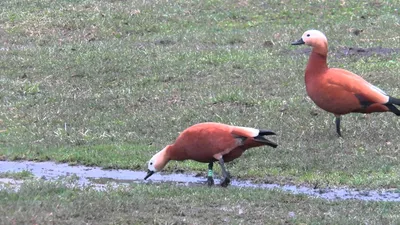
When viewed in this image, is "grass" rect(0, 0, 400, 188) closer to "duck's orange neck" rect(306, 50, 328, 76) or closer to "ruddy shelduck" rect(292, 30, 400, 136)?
"ruddy shelduck" rect(292, 30, 400, 136)

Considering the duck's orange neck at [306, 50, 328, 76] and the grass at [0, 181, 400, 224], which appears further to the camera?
the duck's orange neck at [306, 50, 328, 76]

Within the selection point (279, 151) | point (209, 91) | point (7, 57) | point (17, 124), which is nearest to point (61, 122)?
point (17, 124)

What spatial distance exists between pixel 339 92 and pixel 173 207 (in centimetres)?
353

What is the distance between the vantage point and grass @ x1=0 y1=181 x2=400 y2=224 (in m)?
6.64

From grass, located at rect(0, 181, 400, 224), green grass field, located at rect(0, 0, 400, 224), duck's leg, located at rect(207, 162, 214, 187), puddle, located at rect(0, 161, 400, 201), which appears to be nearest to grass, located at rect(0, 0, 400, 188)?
green grass field, located at rect(0, 0, 400, 224)

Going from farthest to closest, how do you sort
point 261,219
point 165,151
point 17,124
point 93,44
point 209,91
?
point 93,44, point 209,91, point 17,124, point 165,151, point 261,219

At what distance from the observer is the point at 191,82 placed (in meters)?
13.1

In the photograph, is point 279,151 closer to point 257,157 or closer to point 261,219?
point 257,157

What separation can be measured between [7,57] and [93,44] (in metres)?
1.73

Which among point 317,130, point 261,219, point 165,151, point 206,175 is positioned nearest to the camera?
point 261,219

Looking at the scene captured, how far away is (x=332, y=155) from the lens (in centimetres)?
947

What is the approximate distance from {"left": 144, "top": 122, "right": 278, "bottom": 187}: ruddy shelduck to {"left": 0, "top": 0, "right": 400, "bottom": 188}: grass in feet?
2.61

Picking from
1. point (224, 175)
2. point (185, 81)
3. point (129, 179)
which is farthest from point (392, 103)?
point (185, 81)

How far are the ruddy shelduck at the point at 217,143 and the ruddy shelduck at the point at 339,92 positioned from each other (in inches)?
77.3
